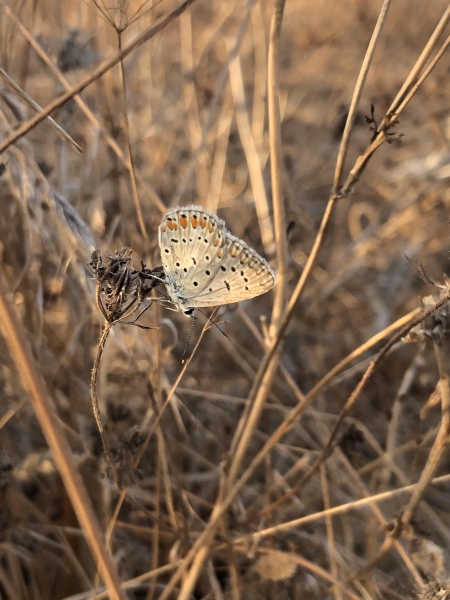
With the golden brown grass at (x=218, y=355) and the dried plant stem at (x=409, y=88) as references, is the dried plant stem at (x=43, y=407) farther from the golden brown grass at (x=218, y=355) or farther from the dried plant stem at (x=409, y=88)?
the dried plant stem at (x=409, y=88)

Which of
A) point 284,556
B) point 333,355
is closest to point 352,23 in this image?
point 333,355

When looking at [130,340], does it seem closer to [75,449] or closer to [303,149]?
[75,449]

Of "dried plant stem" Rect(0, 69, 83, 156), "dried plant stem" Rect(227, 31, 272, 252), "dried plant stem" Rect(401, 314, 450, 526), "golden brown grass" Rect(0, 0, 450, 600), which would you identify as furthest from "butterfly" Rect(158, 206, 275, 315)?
"dried plant stem" Rect(227, 31, 272, 252)

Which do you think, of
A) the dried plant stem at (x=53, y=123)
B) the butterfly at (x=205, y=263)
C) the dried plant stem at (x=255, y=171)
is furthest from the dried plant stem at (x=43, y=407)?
the dried plant stem at (x=255, y=171)

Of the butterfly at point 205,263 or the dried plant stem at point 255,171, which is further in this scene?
the dried plant stem at point 255,171

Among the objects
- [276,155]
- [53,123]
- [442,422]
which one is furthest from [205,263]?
[442,422]

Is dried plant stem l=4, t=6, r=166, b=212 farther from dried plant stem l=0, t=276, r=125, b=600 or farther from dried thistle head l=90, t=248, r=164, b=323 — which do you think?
dried plant stem l=0, t=276, r=125, b=600
